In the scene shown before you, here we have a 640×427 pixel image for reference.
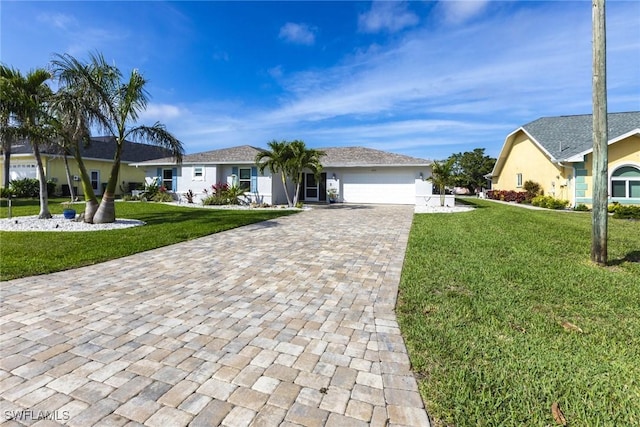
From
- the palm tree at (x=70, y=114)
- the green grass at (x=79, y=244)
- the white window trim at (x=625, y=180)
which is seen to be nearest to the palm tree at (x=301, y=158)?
the green grass at (x=79, y=244)

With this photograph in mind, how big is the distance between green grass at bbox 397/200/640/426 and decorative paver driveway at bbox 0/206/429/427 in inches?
13.0

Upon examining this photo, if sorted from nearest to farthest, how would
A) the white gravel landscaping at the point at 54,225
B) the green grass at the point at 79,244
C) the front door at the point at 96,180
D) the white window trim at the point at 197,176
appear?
the green grass at the point at 79,244
the white gravel landscaping at the point at 54,225
the white window trim at the point at 197,176
the front door at the point at 96,180

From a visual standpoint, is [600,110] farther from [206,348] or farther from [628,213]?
[628,213]

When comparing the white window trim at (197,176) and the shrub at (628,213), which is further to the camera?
the white window trim at (197,176)

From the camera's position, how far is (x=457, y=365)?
2711 millimetres

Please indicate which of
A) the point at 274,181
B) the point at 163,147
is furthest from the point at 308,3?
the point at 274,181

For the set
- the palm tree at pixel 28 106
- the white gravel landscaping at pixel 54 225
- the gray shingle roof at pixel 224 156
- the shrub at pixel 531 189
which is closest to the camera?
the white gravel landscaping at pixel 54 225

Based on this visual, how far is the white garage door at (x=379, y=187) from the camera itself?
73.9ft

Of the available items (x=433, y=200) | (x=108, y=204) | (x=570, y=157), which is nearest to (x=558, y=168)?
(x=570, y=157)

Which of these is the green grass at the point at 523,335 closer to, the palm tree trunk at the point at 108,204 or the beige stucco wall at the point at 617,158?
the palm tree trunk at the point at 108,204

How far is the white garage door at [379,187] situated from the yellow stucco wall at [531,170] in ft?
29.4

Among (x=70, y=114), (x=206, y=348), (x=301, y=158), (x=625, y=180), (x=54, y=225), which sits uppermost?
(x=70, y=114)

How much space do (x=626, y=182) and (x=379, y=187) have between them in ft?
44.1

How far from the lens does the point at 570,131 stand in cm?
2231
